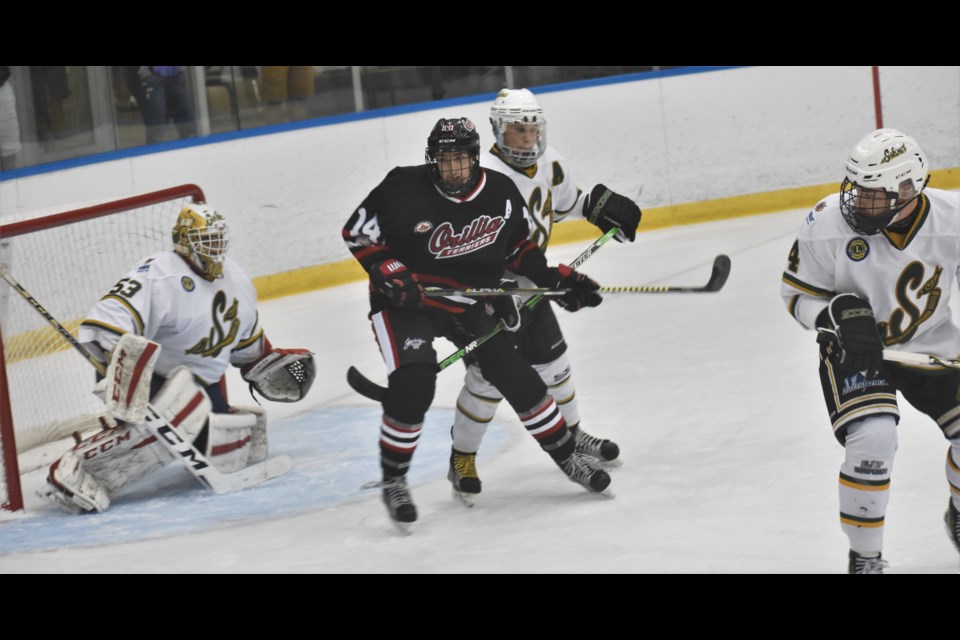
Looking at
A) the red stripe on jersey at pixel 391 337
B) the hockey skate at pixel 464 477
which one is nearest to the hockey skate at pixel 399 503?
the hockey skate at pixel 464 477

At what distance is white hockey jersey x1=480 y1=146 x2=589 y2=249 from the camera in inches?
145

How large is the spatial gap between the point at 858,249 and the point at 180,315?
2.04m

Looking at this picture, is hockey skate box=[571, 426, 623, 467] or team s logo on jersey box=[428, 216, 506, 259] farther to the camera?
hockey skate box=[571, 426, 623, 467]

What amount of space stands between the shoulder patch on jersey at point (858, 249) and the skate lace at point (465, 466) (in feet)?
4.20

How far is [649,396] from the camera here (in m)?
4.49

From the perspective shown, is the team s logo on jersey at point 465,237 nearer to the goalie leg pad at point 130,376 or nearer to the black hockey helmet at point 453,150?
the black hockey helmet at point 453,150

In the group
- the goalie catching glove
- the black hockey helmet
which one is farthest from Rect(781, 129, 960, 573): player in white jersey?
the goalie catching glove

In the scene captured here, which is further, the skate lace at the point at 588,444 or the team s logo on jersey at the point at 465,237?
the skate lace at the point at 588,444

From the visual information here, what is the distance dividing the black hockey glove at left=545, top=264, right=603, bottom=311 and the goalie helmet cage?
1.60 meters

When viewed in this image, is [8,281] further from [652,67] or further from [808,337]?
[652,67]

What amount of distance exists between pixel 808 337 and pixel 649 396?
2.61 ft

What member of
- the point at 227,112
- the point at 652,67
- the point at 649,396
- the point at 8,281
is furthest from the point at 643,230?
the point at 8,281

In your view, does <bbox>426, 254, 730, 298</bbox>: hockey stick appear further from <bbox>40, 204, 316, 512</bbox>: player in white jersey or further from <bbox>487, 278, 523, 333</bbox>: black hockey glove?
<bbox>40, 204, 316, 512</bbox>: player in white jersey

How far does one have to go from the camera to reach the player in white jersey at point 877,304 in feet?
8.50
